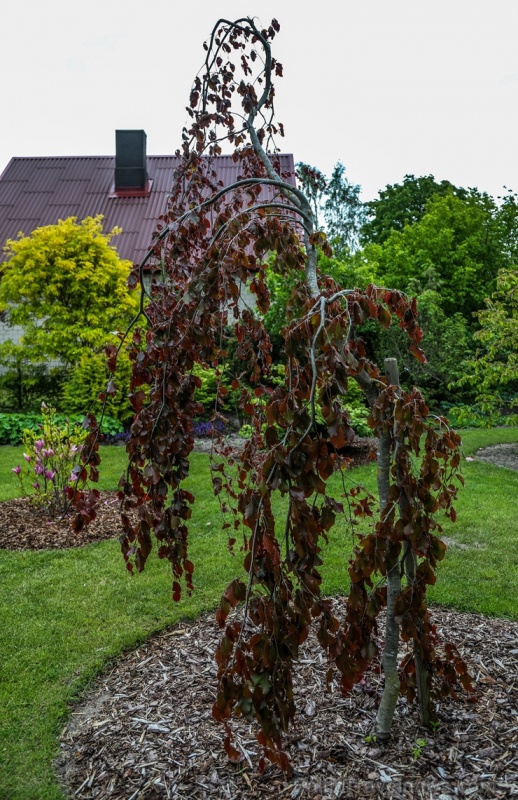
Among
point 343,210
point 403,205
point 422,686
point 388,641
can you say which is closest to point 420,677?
point 422,686

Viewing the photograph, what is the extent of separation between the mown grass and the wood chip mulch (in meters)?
0.15

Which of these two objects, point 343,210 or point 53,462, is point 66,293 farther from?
point 343,210

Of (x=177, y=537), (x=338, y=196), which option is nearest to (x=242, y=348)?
(x=177, y=537)

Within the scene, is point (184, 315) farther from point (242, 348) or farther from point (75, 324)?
point (75, 324)

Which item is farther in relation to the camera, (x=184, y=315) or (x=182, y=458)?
(x=182, y=458)

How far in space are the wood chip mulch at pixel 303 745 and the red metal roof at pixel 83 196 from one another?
11.1m

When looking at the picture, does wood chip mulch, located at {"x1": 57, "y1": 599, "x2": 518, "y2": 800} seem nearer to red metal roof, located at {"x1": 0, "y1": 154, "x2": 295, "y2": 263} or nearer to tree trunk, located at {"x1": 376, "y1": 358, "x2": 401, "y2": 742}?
tree trunk, located at {"x1": 376, "y1": 358, "x2": 401, "y2": 742}

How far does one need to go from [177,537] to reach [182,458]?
10.4 inches

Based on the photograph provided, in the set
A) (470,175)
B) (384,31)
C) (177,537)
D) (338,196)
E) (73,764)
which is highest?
(338,196)

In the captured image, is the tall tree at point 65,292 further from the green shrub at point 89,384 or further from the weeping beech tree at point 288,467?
the weeping beech tree at point 288,467

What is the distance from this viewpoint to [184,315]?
5.97 ft

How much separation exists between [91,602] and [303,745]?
6.17ft

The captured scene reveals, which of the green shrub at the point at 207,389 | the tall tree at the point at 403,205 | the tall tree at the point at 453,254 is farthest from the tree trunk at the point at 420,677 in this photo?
the tall tree at the point at 403,205

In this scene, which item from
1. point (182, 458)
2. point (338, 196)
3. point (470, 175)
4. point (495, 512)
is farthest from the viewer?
point (338, 196)
